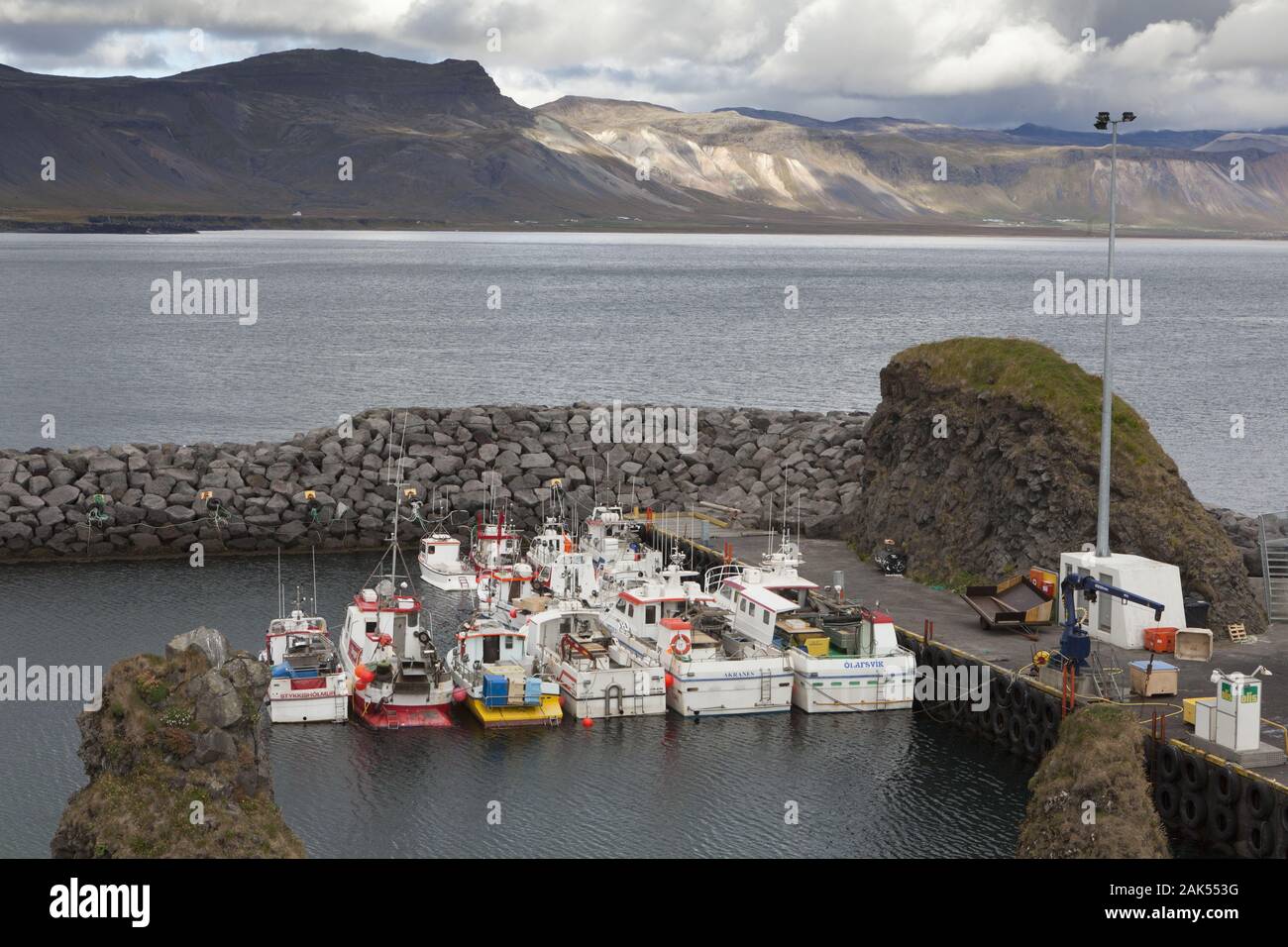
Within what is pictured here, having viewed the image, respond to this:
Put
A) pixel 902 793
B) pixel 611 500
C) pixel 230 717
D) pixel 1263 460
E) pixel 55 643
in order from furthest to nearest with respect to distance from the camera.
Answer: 1. pixel 1263 460
2. pixel 611 500
3. pixel 55 643
4. pixel 902 793
5. pixel 230 717

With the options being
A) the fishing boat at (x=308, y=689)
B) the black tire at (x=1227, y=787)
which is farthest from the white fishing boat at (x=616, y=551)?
the black tire at (x=1227, y=787)

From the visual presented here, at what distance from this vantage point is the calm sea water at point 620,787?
28609mm

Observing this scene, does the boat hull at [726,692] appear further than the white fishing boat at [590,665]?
Yes

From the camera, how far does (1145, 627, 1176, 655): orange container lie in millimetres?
33844

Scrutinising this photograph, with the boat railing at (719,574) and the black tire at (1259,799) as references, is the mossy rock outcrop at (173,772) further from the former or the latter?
the boat railing at (719,574)

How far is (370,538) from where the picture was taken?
183 ft

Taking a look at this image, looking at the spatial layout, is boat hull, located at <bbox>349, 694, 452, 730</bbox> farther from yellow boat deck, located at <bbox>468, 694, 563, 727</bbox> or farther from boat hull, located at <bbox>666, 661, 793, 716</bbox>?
boat hull, located at <bbox>666, 661, 793, 716</bbox>

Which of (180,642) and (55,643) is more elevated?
(180,642)

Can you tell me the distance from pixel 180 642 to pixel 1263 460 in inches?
2827

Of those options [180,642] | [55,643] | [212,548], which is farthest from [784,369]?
[180,642]

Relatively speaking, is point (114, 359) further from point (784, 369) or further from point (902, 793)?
point (902, 793)

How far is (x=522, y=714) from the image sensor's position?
34812 millimetres

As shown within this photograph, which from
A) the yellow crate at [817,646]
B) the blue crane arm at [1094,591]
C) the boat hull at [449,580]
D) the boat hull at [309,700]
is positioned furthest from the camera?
the boat hull at [449,580]

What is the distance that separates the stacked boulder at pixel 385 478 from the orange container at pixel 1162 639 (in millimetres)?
17621
